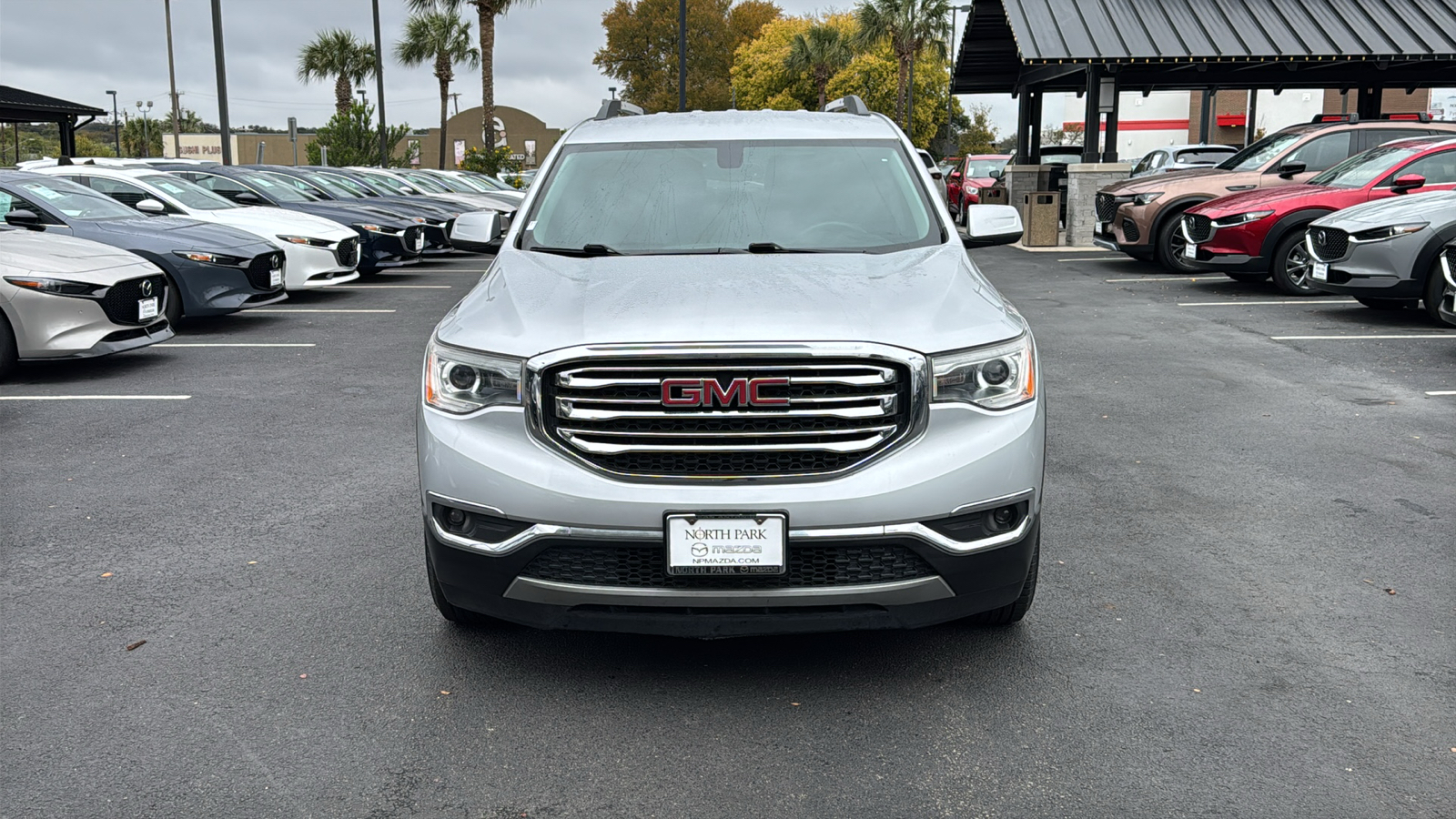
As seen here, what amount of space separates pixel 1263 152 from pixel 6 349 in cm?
1457

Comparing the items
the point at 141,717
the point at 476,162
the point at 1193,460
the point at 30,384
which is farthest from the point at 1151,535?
the point at 476,162

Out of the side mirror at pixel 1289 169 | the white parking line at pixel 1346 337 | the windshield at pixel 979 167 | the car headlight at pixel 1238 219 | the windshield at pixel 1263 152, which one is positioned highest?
the windshield at pixel 979 167

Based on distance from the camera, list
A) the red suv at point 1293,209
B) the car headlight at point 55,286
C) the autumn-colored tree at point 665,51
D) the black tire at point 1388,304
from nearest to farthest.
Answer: the car headlight at point 55,286 < the black tire at point 1388,304 < the red suv at point 1293,209 < the autumn-colored tree at point 665,51

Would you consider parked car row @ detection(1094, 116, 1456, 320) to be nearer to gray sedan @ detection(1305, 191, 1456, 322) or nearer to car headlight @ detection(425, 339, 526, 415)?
gray sedan @ detection(1305, 191, 1456, 322)

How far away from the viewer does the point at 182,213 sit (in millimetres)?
13492

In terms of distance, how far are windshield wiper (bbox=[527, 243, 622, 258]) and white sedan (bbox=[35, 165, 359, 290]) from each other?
984 cm

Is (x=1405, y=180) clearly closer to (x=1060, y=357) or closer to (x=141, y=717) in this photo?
(x=1060, y=357)

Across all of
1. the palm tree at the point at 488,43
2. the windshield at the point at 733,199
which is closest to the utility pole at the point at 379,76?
the palm tree at the point at 488,43

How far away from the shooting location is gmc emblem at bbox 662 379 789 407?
11.1 ft

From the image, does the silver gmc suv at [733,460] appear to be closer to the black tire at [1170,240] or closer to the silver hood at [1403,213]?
the silver hood at [1403,213]

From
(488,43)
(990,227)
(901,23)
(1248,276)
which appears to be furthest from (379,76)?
(990,227)

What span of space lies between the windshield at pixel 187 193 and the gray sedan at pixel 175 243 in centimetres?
206

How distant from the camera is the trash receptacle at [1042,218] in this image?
21.6 metres

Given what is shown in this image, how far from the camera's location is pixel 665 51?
84938mm
